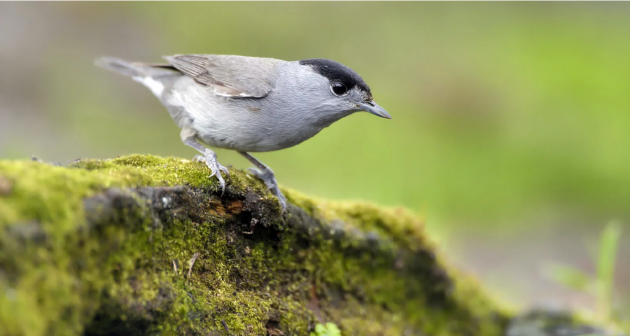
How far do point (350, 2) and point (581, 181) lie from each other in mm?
9609

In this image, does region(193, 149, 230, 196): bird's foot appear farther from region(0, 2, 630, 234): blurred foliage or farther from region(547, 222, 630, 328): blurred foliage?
region(0, 2, 630, 234): blurred foliage

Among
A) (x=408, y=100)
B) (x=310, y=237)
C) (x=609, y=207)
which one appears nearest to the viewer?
(x=310, y=237)

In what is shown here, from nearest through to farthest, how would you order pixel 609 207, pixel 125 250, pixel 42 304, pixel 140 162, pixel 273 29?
pixel 42 304
pixel 125 250
pixel 140 162
pixel 609 207
pixel 273 29

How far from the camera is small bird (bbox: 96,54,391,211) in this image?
5.21 meters

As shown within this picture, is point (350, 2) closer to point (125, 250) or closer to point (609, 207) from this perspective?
point (609, 207)

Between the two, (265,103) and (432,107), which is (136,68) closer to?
(265,103)

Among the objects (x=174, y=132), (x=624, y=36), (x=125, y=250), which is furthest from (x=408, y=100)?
(x=125, y=250)

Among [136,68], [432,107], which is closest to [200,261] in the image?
[136,68]

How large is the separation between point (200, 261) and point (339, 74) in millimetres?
2538

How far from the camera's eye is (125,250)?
305 centimetres

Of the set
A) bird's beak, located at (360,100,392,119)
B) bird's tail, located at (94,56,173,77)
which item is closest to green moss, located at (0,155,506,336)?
bird's beak, located at (360,100,392,119)

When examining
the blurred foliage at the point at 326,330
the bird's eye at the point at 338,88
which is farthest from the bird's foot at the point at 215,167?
the bird's eye at the point at 338,88

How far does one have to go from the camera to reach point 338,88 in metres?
5.45

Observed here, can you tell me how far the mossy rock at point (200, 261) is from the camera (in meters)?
2.55
